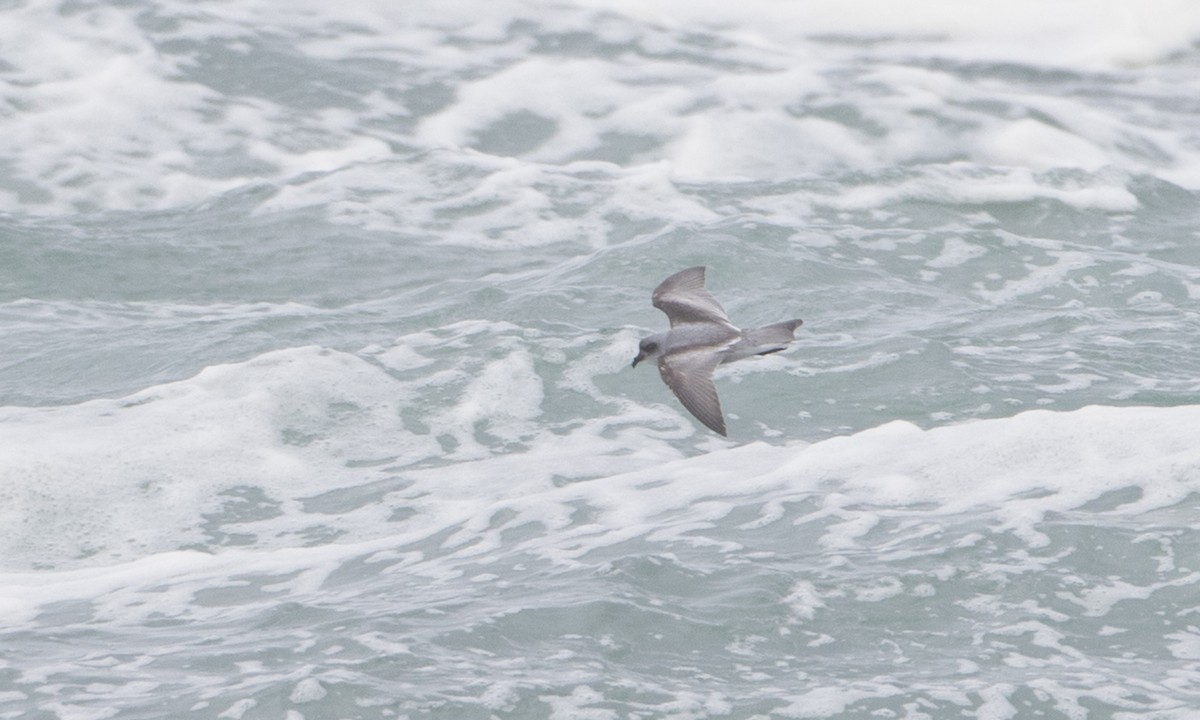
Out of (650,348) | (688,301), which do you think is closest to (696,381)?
(650,348)

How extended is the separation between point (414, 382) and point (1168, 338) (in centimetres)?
438

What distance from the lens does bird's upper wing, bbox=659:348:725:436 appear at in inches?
311

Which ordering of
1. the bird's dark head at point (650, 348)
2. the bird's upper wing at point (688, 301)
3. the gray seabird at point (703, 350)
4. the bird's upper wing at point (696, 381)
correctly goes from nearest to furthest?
the bird's upper wing at point (696, 381) < the gray seabird at point (703, 350) < the bird's dark head at point (650, 348) < the bird's upper wing at point (688, 301)

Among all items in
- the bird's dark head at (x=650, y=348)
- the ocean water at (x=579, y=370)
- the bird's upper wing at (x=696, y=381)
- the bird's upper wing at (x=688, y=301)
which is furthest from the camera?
the bird's upper wing at (x=688, y=301)

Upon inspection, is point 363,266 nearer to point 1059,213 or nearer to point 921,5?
point 1059,213

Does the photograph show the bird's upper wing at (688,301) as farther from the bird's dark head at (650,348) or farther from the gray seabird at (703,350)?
the bird's dark head at (650,348)

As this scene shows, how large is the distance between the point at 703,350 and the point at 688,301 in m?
1.11

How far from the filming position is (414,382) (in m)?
10.1

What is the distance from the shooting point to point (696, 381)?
8195 mm

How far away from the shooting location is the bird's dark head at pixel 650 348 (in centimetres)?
876

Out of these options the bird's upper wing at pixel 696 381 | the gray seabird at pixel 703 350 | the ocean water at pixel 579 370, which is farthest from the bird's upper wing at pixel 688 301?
the bird's upper wing at pixel 696 381

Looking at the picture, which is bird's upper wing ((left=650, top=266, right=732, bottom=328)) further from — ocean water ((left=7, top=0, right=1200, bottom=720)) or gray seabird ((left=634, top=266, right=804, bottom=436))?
ocean water ((left=7, top=0, right=1200, bottom=720))

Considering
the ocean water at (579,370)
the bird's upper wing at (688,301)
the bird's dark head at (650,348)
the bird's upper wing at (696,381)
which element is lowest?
the ocean water at (579,370)

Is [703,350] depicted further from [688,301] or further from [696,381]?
[688,301]
